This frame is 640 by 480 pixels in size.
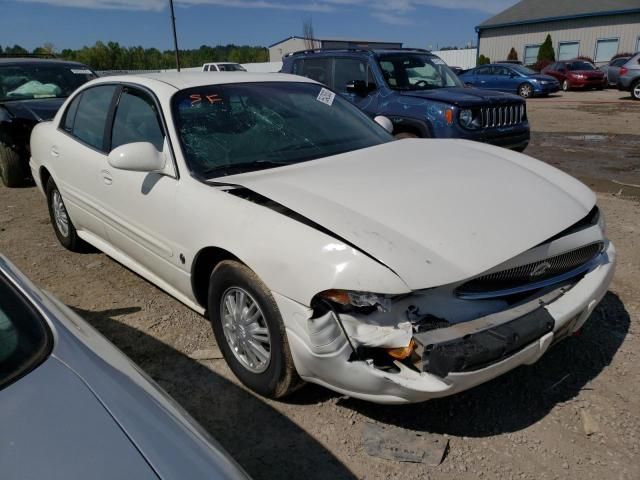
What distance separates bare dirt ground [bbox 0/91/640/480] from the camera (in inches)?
91.3

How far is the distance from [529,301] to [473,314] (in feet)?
1.10

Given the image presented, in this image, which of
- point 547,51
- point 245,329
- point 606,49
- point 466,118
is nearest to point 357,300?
point 245,329

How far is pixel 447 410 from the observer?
104 inches

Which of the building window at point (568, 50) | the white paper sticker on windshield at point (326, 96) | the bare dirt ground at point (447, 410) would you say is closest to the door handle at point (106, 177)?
the bare dirt ground at point (447, 410)

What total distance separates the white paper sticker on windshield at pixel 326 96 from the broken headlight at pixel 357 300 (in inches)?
82.6

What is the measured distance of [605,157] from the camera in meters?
8.85

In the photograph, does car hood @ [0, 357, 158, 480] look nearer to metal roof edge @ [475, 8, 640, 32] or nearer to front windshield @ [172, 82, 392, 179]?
front windshield @ [172, 82, 392, 179]

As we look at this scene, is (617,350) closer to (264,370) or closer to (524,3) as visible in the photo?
(264,370)

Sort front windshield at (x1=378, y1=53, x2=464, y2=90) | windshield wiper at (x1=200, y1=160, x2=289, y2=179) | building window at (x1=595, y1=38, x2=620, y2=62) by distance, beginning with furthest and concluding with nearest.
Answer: building window at (x1=595, y1=38, x2=620, y2=62)
front windshield at (x1=378, y1=53, x2=464, y2=90)
windshield wiper at (x1=200, y1=160, x2=289, y2=179)

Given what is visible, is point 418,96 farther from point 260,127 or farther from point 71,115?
point 71,115

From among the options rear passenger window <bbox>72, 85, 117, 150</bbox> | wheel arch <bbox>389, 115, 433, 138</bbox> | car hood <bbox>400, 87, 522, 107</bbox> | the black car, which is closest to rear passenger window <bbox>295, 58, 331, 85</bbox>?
car hood <bbox>400, 87, 522, 107</bbox>

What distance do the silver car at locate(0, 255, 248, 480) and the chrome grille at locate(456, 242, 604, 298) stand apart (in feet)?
4.22

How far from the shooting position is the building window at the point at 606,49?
3338 cm

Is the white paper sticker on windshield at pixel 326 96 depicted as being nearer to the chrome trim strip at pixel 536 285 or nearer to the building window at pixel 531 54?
the chrome trim strip at pixel 536 285
